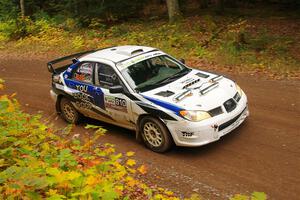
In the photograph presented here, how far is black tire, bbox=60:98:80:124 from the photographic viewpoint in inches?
385

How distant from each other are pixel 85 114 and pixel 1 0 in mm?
17460

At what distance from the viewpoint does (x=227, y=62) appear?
1334 centimetres

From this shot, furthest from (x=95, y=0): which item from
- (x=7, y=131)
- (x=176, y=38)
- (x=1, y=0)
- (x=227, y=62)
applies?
(x=7, y=131)

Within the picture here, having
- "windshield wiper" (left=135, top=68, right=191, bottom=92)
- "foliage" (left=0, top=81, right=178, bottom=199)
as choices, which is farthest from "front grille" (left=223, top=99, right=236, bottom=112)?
"foliage" (left=0, top=81, right=178, bottom=199)

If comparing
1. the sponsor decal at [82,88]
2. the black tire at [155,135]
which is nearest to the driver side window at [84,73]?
the sponsor decal at [82,88]

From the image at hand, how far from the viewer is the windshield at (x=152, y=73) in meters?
8.31

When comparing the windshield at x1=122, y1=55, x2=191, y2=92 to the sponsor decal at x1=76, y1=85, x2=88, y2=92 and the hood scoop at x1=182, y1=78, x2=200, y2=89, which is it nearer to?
the hood scoop at x1=182, y1=78, x2=200, y2=89

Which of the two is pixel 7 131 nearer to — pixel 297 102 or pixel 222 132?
pixel 222 132

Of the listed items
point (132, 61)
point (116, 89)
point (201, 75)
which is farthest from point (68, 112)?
point (201, 75)

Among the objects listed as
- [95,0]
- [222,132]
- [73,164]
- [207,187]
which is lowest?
[207,187]

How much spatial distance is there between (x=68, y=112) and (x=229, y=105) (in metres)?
4.28

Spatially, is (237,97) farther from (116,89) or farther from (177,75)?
(116,89)

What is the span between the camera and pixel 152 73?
862 centimetres

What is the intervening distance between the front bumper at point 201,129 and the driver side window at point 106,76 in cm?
172
